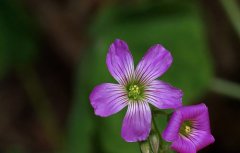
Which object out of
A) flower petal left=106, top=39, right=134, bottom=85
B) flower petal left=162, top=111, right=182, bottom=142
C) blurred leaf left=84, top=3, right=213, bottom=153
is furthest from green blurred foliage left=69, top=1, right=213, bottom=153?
flower petal left=162, top=111, right=182, bottom=142

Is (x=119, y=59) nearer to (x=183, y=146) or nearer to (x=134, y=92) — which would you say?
(x=134, y=92)

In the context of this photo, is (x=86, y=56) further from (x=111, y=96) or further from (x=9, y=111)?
(x=111, y=96)

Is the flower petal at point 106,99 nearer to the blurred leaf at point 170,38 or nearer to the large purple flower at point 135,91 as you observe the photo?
the large purple flower at point 135,91

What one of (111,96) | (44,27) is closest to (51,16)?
(44,27)

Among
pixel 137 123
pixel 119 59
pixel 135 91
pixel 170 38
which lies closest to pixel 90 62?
pixel 170 38

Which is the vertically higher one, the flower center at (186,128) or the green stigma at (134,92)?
the green stigma at (134,92)

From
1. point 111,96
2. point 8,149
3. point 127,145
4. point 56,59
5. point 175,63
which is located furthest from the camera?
point 56,59

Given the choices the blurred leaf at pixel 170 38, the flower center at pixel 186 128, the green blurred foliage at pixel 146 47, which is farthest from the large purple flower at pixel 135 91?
the blurred leaf at pixel 170 38
